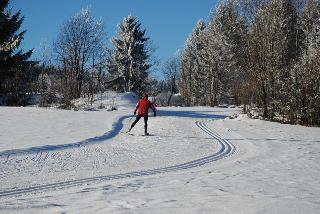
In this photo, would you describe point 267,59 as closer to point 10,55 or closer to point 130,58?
point 10,55

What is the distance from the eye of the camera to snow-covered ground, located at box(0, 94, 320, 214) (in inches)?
320

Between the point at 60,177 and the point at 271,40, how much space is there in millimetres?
21743

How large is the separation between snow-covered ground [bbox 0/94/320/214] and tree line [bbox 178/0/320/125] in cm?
419

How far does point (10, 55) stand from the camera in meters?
35.8

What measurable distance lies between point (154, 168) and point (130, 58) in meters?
42.0

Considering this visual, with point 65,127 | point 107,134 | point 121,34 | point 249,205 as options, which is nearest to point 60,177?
point 249,205

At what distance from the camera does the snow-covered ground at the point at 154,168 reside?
26.6 feet

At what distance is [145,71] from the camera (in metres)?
55.3

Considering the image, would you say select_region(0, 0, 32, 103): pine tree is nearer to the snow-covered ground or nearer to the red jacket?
the snow-covered ground

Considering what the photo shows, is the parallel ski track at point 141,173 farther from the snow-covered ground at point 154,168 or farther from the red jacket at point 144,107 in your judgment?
the red jacket at point 144,107

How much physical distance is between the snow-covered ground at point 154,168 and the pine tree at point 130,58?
30402 millimetres

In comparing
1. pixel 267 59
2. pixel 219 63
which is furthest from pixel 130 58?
pixel 267 59

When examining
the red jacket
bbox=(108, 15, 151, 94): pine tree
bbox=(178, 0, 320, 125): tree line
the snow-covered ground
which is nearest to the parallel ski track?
the snow-covered ground

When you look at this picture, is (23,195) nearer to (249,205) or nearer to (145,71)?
(249,205)
